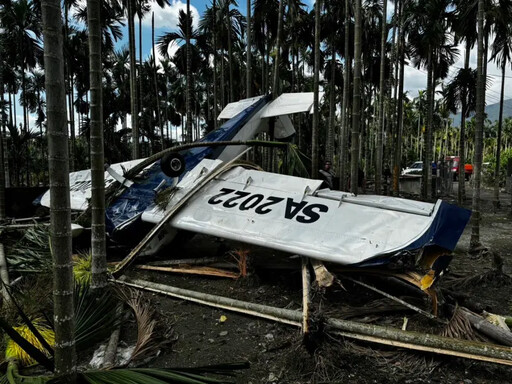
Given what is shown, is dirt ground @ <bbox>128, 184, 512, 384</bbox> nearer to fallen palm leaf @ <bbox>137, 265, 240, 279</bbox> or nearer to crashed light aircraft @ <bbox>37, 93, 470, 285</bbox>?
fallen palm leaf @ <bbox>137, 265, 240, 279</bbox>

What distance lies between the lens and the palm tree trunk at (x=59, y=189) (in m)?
2.09

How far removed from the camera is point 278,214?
5906 millimetres

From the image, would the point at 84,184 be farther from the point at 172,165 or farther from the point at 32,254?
the point at 32,254

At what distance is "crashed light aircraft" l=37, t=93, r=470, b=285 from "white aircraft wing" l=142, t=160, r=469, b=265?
0.04 ft

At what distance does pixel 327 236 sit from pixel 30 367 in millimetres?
3726

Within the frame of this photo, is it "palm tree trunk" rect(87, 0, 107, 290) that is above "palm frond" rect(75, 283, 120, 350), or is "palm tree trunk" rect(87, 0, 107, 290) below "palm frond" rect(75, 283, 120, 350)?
above

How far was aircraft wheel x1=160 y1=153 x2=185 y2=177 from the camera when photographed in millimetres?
7570

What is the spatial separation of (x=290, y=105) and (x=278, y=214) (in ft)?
13.3

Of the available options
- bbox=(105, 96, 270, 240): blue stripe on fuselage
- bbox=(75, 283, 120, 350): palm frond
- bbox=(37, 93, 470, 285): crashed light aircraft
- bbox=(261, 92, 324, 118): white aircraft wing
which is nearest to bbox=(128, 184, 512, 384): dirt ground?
bbox=(37, 93, 470, 285): crashed light aircraft

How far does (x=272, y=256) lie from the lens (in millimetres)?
6695

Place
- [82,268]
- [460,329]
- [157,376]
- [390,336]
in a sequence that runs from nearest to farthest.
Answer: [157,376] → [390,336] → [460,329] → [82,268]

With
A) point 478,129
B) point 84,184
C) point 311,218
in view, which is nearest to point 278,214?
point 311,218

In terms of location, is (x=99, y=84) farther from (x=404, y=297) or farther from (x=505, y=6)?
(x=505, y=6)

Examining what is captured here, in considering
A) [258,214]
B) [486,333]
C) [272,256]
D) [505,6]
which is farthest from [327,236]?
[505,6]
